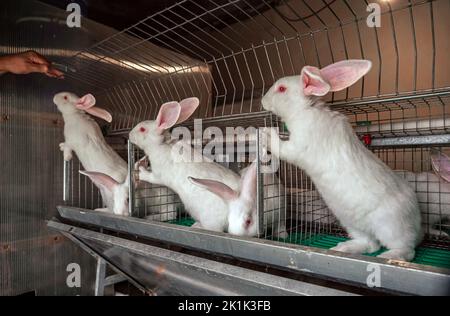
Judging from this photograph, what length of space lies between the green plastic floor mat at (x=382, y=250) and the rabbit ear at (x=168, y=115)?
710 mm

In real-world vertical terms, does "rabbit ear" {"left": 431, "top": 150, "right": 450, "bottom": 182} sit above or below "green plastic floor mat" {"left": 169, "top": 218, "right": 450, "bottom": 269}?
above

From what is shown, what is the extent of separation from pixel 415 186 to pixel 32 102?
2190 mm

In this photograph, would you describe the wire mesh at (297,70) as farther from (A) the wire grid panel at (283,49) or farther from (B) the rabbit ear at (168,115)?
(B) the rabbit ear at (168,115)

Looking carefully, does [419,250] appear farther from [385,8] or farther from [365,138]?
[385,8]

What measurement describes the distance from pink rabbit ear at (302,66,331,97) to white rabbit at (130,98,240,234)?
0.50 m

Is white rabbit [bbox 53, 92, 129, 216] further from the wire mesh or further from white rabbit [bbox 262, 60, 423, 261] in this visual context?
white rabbit [bbox 262, 60, 423, 261]

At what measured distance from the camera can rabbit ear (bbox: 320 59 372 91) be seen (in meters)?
0.94

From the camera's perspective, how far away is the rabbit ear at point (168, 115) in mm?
1338

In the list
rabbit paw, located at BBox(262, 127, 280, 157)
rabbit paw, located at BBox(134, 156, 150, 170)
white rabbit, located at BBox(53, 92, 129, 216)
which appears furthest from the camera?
white rabbit, located at BBox(53, 92, 129, 216)

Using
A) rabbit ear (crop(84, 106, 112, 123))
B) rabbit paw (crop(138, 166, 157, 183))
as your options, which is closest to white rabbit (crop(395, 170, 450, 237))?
rabbit paw (crop(138, 166, 157, 183))

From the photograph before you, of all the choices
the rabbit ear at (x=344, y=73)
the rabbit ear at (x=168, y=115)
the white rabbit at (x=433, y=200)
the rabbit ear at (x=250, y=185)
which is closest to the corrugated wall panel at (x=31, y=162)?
the rabbit ear at (x=168, y=115)

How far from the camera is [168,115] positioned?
54.5 inches

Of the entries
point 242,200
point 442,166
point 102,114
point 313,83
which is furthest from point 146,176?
point 442,166

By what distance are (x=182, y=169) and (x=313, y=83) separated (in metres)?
0.69
